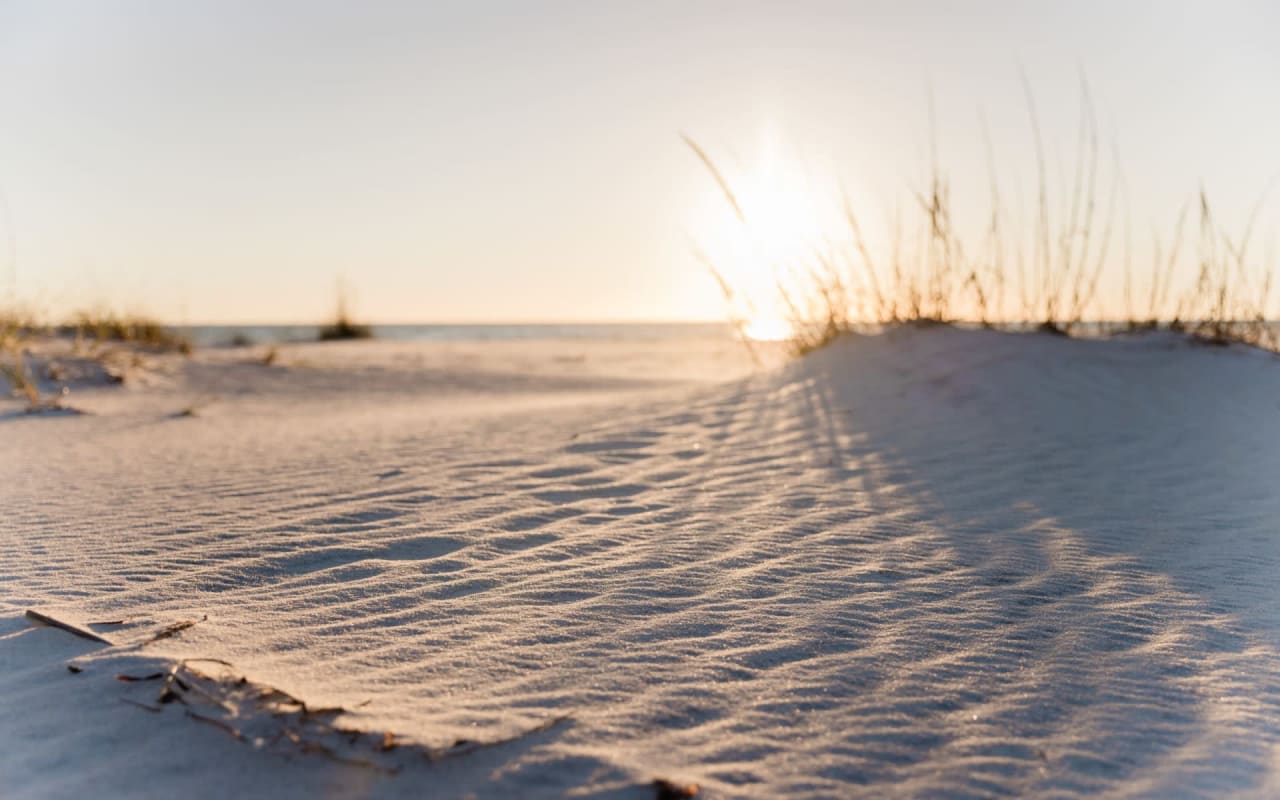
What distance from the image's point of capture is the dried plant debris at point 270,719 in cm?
141

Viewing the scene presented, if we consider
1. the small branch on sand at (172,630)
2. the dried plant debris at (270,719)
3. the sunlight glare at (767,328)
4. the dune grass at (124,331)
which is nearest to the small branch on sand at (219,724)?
the dried plant debris at (270,719)

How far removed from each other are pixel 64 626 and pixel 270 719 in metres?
0.74

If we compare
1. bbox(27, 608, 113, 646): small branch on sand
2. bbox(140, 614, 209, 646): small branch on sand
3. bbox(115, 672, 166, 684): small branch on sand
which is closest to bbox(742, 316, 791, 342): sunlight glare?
bbox(140, 614, 209, 646): small branch on sand

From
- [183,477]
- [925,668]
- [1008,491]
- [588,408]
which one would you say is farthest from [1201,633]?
[588,408]

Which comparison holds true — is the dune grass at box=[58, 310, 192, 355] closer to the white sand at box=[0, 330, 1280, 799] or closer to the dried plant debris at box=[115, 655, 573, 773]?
the white sand at box=[0, 330, 1280, 799]

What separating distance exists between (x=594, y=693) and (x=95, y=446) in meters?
3.90

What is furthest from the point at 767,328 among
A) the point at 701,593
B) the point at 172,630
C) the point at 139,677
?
the point at 139,677

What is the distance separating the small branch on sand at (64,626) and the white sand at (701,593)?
2cm

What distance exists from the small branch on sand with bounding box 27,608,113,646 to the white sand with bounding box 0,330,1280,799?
2cm

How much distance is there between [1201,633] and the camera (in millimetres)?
2031

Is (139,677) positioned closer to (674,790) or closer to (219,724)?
(219,724)

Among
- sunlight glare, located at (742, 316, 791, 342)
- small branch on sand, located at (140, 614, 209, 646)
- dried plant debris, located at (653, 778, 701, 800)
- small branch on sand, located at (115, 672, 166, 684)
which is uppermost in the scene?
sunlight glare, located at (742, 316, 791, 342)

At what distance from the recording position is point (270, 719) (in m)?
1.51

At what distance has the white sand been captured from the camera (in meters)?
1.45
